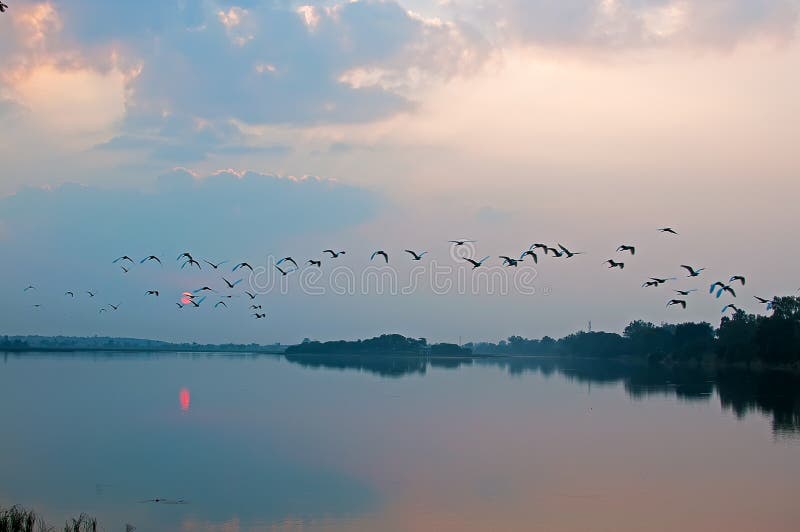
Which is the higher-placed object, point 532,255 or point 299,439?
point 532,255

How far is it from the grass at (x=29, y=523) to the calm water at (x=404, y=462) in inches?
23.8

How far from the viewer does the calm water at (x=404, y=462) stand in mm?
21891

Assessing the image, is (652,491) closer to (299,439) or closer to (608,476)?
(608,476)

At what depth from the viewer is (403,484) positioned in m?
25.7

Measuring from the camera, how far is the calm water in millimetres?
21891

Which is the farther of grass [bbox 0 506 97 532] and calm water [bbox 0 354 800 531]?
calm water [bbox 0 354 800 531]

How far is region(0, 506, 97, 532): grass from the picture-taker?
17.1 meters

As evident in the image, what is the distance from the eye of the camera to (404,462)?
2964 centimetres

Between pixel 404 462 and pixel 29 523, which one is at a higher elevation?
pixel 29 523

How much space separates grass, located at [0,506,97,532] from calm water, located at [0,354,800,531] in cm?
60

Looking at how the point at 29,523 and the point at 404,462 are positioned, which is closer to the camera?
the point at 29,523

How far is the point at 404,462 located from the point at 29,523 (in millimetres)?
14872

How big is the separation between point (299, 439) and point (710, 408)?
27.5 meters

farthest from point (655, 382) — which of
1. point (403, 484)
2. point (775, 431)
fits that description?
point (403, 484)
